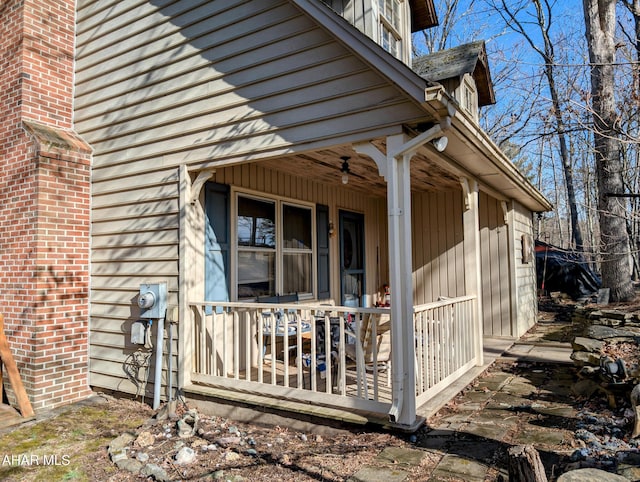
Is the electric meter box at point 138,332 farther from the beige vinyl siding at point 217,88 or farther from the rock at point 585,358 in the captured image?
the rock at point 585,358

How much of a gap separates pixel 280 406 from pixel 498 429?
184cm

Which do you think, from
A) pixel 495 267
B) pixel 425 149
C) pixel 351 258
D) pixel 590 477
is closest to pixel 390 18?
pixel 425 149

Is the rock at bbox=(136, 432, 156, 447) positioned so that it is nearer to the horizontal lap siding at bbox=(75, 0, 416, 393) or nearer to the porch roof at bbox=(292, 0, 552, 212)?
the horizontal lap siding at bbox=(75, 0, 416, 393)

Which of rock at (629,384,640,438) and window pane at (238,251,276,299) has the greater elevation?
window pane at (238,251,276,299)

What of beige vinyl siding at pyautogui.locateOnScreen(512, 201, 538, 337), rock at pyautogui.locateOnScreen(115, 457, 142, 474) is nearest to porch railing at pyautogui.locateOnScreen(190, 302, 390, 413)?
rock at pyautogui.locateOnScreen(115, 457, 142, 474)

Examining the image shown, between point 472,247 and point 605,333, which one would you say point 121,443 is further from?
point 605,333

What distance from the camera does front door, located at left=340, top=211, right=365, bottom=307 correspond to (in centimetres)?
725

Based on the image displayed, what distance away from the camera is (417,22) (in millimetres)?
7121

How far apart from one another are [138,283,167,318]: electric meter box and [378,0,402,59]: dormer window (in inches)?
162

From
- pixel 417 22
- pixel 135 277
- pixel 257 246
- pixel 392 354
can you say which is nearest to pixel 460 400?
pixel 392 354

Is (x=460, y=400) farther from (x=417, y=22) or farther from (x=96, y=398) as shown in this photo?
(x=417, y=22)

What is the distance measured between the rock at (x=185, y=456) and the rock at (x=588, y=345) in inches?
158

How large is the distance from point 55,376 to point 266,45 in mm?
4293

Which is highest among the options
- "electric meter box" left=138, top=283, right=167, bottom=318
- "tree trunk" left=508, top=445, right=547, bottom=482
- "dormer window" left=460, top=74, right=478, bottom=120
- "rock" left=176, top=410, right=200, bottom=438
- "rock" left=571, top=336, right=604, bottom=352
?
"dormer window" left=460, top=74, right=478, bottom=120
